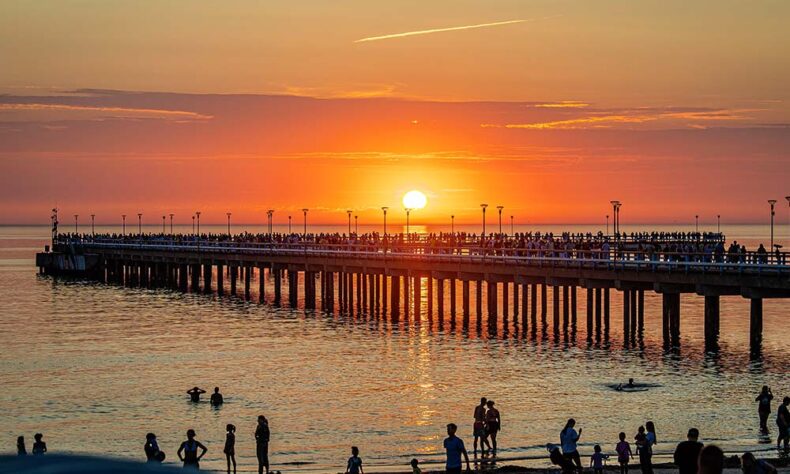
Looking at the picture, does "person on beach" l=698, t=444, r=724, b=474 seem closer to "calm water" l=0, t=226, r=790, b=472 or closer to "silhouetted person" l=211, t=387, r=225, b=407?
"calm water" l=0, t=226, r=790, b=472

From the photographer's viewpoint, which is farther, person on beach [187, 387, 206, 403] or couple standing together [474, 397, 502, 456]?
person on beach [187, 387, 206, 403]

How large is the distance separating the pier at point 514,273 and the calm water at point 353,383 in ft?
7.38

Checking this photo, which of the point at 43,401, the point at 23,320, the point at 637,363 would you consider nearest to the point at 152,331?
the point at 23,320

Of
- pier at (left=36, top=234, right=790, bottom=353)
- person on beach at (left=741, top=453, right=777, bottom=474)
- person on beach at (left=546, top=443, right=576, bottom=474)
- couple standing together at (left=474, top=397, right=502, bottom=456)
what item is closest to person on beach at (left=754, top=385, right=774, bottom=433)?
couple standing together at (left=474, top=397, right=502, bottom=456)

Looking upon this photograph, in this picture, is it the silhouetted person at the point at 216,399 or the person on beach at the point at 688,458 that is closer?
the person on beach at the point at 688,458

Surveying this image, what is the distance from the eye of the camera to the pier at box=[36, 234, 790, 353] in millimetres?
48406

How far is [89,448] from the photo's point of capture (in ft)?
103

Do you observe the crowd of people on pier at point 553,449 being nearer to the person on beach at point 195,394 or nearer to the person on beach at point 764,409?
the person on beach at point 764,409

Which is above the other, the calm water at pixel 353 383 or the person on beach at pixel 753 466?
the person on beach at pixel 753 466

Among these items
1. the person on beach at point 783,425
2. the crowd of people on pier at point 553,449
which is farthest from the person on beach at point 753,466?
the person on beach at point 783,425

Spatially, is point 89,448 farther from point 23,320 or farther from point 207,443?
point 23,320

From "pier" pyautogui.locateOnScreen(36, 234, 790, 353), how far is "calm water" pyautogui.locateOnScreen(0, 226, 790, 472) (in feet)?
7.38

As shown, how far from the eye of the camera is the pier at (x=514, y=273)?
48.4 metres

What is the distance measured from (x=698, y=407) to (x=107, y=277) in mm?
95064
